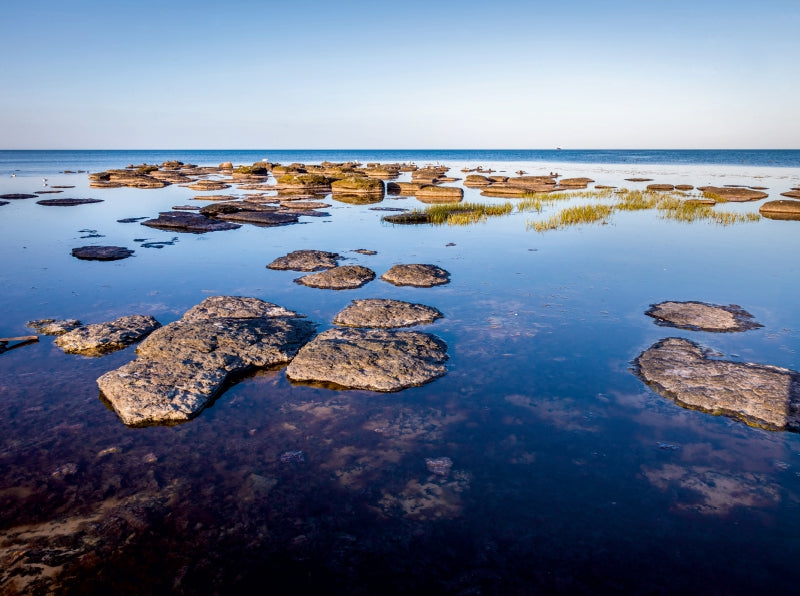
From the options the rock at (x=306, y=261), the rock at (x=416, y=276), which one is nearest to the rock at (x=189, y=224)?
the rock at (x=306, y=261)

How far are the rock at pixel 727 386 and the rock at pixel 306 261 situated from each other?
1051 centimetres

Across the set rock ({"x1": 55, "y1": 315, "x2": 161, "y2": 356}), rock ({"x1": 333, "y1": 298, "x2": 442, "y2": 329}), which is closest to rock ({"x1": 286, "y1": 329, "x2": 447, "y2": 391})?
rock ({"x1": 333, "y1": 298, "x2": 442, "y2": 329})

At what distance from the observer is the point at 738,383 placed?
7.46 meters

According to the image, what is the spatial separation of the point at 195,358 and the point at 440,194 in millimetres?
34724

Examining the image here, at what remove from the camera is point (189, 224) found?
24.5m

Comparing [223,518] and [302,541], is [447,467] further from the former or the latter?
[223,518]

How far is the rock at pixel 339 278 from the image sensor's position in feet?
45.0

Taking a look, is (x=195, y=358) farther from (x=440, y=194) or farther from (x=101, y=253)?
(x=440, y=194)

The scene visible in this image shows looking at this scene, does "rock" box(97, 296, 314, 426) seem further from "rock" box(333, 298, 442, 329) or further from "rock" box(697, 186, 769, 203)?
"rock" box(697, 186, 769, 203)

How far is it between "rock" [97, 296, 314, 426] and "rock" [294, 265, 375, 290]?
111 inches

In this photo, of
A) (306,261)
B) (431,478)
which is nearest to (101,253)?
(306,261)

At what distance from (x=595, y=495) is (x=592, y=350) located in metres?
4.49

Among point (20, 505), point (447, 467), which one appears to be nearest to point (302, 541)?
point (447, 467)

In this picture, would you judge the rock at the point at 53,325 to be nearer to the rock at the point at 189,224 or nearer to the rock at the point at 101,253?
the rock at the point at 101,253
